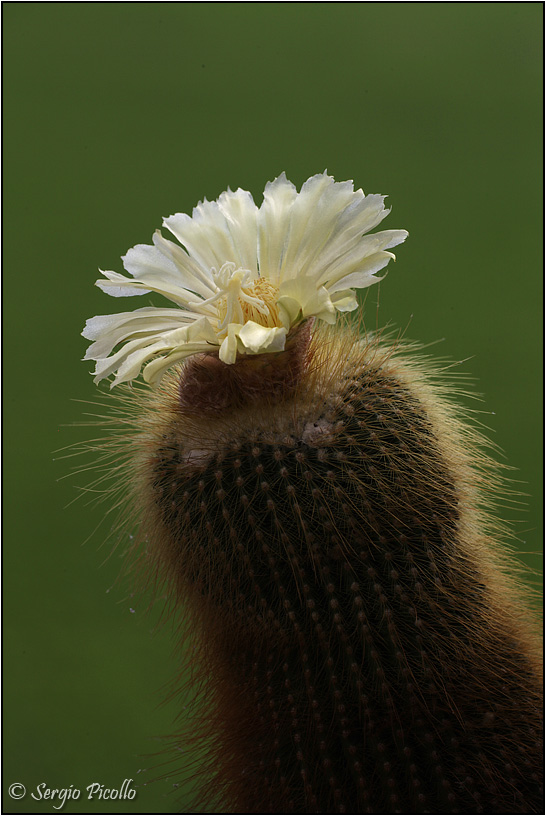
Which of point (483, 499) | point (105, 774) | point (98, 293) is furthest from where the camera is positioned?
point (98, 293)

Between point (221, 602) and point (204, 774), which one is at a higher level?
point (221, 602)

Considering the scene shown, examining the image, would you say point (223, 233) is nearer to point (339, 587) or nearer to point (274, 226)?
point (274, 226)

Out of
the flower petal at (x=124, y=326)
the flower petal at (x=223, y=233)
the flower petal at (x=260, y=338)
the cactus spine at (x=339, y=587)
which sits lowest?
the cactus spine at (x=339, y=587)

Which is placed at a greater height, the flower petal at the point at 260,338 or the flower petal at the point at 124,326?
the flower petal at the point at 124,326

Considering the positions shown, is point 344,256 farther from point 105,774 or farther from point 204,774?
point 105,774

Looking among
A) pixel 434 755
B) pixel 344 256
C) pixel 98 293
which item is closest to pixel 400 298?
pixel 98 293

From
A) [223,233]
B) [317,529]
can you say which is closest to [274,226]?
[223,233]

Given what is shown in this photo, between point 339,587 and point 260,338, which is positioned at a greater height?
point 260,338
